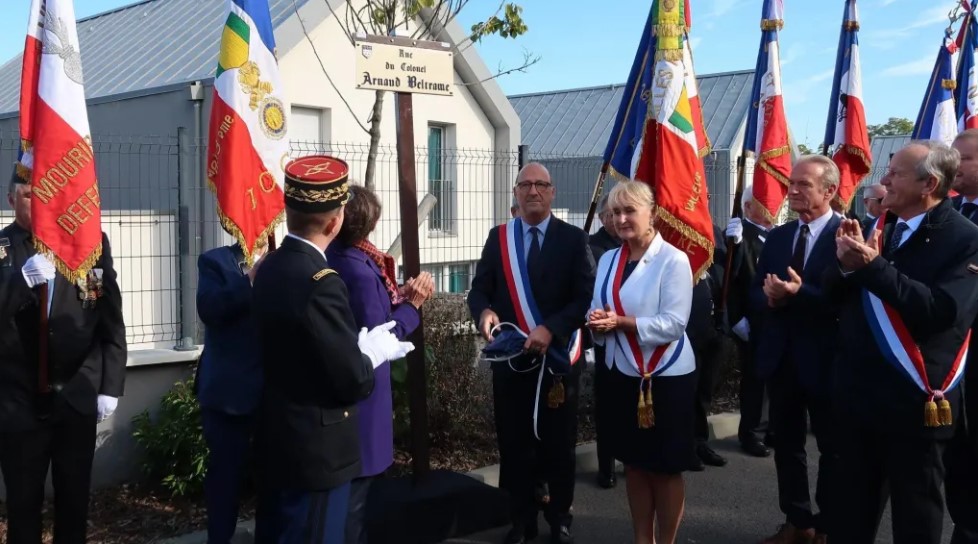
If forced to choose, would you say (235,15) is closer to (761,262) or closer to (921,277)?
(761,262)

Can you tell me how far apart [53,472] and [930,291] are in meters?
3.83

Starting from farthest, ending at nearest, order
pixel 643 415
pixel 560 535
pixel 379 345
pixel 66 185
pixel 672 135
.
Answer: pixel 672 135
pixel 560 535
pixel 643 415
pixel 66 185
pixel 379 345

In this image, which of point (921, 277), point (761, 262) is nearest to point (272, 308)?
point (921, 277)

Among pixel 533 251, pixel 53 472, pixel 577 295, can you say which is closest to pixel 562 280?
pixel 577 295

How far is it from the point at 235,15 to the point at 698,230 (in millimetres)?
2795

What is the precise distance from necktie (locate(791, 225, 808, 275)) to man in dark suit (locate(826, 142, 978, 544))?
92 centimetres

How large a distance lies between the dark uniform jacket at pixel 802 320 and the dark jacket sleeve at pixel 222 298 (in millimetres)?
2708

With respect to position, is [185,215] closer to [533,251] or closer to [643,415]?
[533,251]

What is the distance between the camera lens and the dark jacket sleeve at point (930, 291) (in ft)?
11.0

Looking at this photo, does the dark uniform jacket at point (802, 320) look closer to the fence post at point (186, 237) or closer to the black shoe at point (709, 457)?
the black shoe at point (709, 457)

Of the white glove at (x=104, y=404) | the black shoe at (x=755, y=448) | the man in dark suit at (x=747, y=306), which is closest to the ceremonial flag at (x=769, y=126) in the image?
the man in dark suit at (x=747, y=306)

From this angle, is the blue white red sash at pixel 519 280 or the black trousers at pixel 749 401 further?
the black trousers at pixel 749 401

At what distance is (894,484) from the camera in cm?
355

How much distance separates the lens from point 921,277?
348 centimetres
